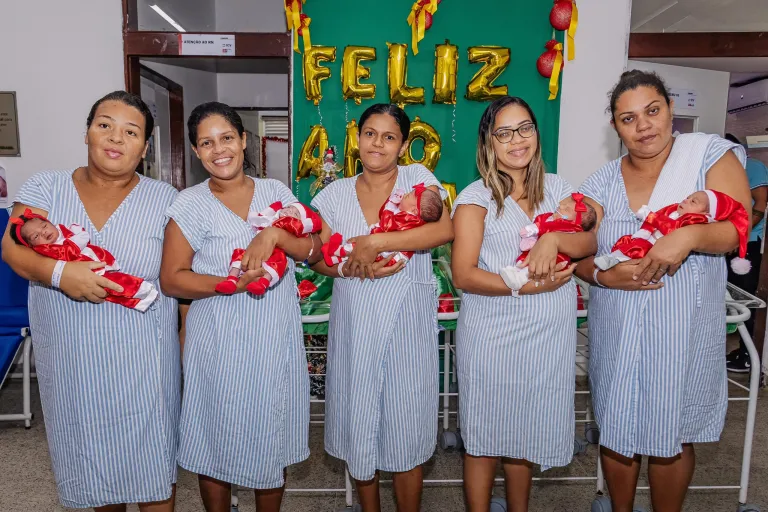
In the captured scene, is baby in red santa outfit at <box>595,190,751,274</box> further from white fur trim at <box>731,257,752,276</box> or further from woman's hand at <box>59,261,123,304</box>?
white fur trim at <box>731,257,752,276</box>

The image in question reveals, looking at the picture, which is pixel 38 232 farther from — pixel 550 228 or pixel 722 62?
pixel 722 62

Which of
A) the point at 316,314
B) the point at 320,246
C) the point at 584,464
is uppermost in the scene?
→ the point at 320,246

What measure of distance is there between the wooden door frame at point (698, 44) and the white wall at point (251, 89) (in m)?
4.27

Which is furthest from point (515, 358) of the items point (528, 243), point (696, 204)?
point (696, 204)

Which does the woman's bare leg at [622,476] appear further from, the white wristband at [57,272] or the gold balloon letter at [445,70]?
the gold balloon letter at [445,70]

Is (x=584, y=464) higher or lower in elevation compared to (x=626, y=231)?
lower

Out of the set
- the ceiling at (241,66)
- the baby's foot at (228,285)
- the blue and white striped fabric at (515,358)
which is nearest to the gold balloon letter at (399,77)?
the blue and white striped fabric at (515,358)

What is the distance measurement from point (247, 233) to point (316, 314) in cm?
63

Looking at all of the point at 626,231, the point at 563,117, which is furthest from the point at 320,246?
the point at 563,117

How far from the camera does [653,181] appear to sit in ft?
6.10

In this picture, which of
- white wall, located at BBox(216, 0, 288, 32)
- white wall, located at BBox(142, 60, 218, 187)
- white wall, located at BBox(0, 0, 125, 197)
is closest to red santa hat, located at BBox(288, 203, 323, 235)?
white wall, located at BBox(0, 0, 125, 197)

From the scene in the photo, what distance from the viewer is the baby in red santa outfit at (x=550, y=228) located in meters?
1.71

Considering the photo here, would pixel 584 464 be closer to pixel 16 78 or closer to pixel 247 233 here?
pixel 247 233

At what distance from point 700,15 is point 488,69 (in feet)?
7.05
